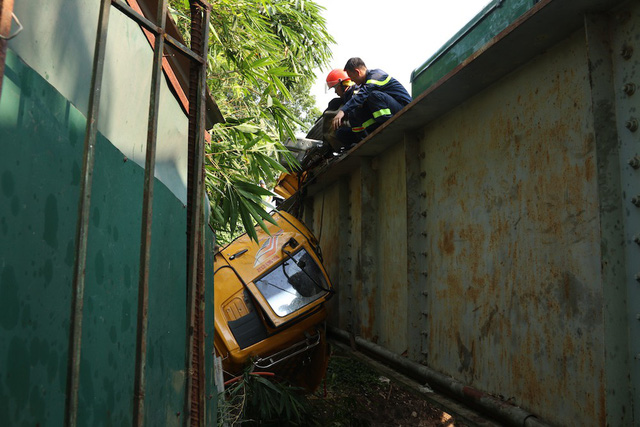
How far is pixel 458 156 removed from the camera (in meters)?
2.71

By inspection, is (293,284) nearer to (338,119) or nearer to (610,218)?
(338,119)

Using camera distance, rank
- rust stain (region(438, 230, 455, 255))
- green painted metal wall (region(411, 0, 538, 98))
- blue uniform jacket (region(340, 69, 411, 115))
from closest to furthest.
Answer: green painted metal wall (region(411, 0, 538, 98)), rust stain (region(438, 230, 455, 255)), blue uniform jacket (region(340, 69, 411, 115))

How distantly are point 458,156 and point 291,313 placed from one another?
2.35m

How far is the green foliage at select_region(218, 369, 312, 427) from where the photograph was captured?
4086 mm

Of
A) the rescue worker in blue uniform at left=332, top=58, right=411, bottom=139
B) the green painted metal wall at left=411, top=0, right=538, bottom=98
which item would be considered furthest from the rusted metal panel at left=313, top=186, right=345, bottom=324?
the green painted metal wall at left=411, top=0, right=538, bottom=98

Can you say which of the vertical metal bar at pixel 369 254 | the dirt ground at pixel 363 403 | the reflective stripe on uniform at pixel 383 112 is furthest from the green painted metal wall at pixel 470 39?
the dirt ground at pixel 363 403

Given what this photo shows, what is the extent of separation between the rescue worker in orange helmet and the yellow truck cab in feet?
3.64

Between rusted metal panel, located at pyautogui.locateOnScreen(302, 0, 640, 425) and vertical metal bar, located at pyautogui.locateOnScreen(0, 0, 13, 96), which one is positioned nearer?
vertical metal bar, located at pyautogui.locateOnScreen(0, 0, 13, 96)

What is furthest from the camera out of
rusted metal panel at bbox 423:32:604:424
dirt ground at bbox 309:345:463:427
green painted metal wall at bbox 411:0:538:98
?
dirt ground at bbox 309:345:463:427

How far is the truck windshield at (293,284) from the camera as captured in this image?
14.7 feet

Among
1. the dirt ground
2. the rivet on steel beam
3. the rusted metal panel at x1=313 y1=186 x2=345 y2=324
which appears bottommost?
the dirt ground

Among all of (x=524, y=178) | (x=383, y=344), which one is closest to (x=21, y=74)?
(x=524, y=178)

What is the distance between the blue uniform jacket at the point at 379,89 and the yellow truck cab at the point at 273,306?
58.6 inches

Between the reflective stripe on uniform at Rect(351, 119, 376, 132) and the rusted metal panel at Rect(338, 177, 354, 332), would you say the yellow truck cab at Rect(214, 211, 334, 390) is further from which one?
the reflective stripe on uniform at Rect(351, 119, 376, 132)
